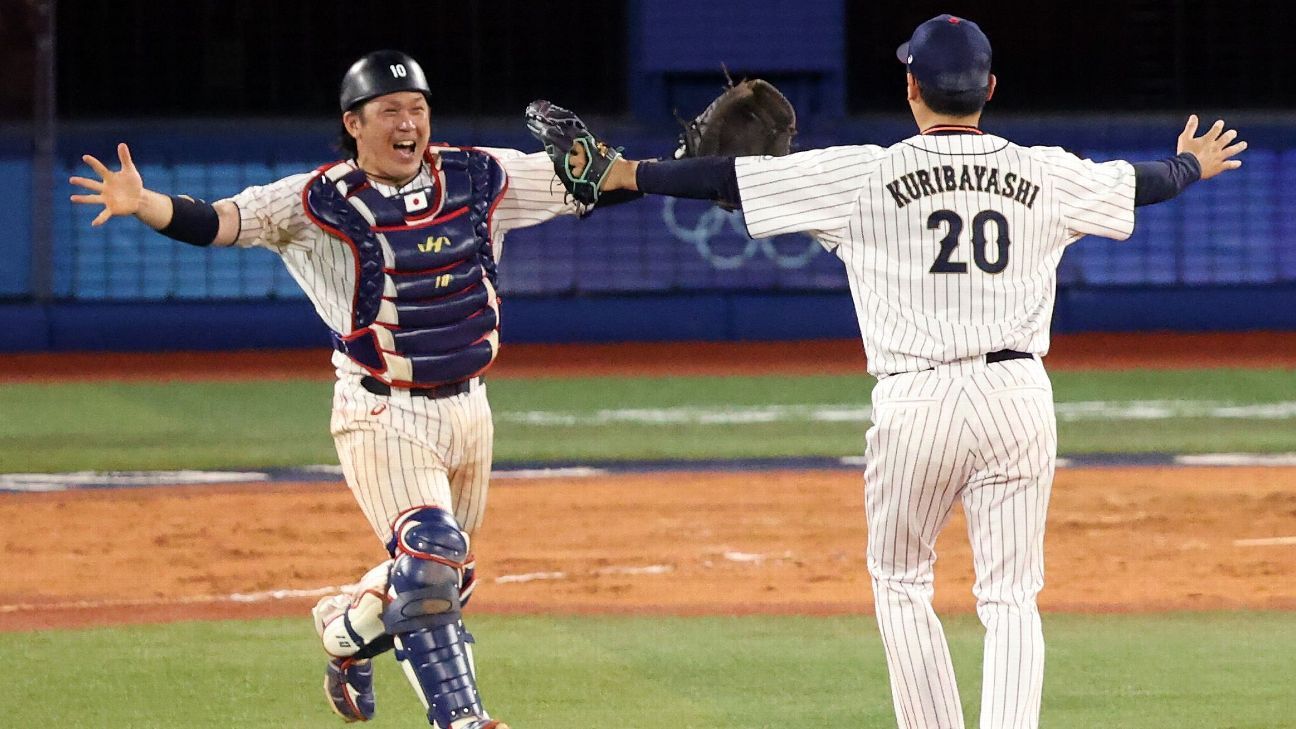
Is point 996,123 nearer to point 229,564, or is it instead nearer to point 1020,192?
point 229,564

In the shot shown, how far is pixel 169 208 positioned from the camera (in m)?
5.17

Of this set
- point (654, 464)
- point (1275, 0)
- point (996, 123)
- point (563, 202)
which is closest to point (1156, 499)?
point (654, 464)

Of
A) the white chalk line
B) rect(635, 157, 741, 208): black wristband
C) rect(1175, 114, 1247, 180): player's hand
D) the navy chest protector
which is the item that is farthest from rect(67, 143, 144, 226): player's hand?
the white chalk line

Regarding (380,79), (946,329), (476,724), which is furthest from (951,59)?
(476,724)

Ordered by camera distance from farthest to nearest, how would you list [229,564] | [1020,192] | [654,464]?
[654,464] → [229,564] → [1020,192]

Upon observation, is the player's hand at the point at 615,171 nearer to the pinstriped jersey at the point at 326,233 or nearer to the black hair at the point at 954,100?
the pinstriped jersey at the point at 326,233

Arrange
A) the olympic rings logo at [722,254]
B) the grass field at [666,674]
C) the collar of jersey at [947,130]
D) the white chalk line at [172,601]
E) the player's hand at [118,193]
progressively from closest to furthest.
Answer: the collar of jersey at [947,130] < the player's hand at [118,193] < the grass field at [666,674] < the white chalk line at [172,601] < the olympic rings logo at [722,254]

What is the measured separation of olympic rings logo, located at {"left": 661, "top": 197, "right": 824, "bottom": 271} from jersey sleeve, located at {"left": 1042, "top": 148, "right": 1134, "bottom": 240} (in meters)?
14.0

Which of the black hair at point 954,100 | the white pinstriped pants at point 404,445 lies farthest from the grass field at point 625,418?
the black hair at point 954,100

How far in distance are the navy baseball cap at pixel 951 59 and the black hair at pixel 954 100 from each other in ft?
0.04

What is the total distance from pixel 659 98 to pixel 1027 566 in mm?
15006

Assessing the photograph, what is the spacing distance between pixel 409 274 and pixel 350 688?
1257 millimetres

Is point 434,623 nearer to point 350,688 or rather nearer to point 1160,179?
point 350,688

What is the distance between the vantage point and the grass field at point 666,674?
19.5 ft
